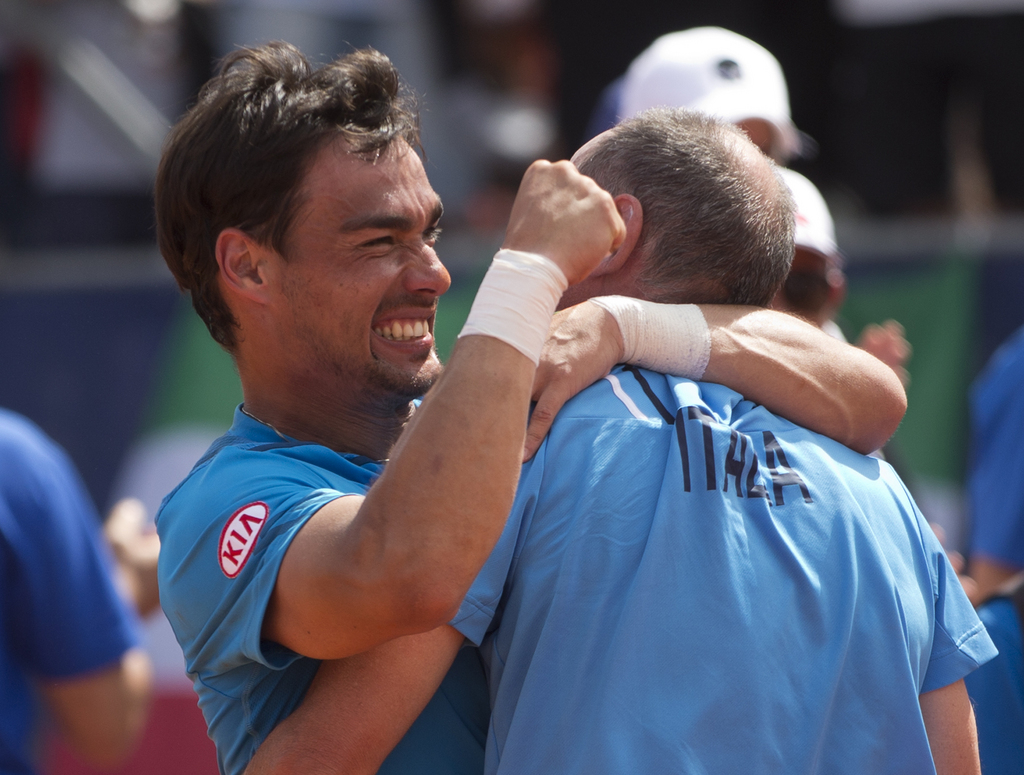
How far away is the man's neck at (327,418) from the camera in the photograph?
1.91m

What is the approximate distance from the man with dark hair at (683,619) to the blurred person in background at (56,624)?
53.9 inches

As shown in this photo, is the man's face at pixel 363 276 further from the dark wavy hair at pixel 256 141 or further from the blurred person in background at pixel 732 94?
the blurred person in background at pixel 732 94

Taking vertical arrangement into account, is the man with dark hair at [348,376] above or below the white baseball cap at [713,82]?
below

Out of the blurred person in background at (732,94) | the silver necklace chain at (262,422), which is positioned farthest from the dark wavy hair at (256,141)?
the blurred person in background at (732,94)

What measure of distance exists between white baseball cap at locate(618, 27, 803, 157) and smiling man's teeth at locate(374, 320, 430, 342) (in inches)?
52.7

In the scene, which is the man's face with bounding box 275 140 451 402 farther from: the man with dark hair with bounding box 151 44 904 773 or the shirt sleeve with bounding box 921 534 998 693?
the shirt sleeve with bounding box 921 534 998 693

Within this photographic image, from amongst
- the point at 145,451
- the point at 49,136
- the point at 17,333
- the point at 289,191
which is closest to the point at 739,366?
the point at 289,191

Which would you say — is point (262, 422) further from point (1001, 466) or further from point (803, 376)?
point (1001, 466)

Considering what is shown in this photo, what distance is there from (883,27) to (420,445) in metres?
4.50

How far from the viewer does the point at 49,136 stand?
19.7 feet

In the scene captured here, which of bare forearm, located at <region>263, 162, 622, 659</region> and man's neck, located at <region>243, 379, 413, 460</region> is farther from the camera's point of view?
man's neck, located at <region>243, 379, 413, 460</region>

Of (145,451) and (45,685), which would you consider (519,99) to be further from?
(45,685)

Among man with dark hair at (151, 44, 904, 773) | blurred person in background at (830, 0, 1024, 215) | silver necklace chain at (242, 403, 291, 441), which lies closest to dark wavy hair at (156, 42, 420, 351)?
man with dark hair at (151, 44, 904, 773)

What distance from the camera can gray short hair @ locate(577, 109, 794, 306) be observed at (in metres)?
1.73
